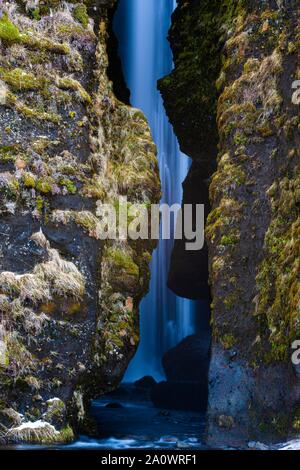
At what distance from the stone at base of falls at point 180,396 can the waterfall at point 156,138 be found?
651cm

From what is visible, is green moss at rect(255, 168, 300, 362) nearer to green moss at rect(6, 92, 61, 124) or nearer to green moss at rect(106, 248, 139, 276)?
green moss at rect(106, 248, 139, 276)

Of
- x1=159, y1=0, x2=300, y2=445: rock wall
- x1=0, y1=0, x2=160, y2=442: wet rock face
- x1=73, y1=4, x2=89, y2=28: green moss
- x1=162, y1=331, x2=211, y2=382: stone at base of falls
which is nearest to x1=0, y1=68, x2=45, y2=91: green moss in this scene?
x1=0, y1=0, x2=160, y2=442: wet rock face

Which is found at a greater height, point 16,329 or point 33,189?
point 33,189

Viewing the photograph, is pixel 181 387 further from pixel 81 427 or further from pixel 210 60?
pixel 210 60

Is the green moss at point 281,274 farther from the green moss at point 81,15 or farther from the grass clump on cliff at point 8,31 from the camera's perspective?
the grass clump on cliff at point 8,31

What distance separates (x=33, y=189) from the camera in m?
12.6

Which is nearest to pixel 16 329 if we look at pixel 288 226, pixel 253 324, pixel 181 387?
pixel 253 324

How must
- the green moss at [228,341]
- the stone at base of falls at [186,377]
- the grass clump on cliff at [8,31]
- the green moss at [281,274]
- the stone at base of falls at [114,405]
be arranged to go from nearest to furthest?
the green moss at [281,274]
the green moss at [228,341]
the grass clump on cliff at [8,31]
the stone at base of falls at [114,405]
the stone at base of falls at [186,377]

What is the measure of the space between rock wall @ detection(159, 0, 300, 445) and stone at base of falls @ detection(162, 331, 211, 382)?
1015cm

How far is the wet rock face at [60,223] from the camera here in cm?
1177

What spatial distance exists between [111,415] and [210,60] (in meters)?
9.98

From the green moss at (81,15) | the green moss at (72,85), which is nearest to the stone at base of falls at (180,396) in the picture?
the green moss at (72,85)

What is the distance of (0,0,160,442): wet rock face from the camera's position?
1177 centimetres

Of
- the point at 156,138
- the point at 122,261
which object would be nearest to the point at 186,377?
the point at 156,138
